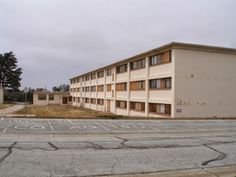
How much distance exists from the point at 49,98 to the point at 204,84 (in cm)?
7167

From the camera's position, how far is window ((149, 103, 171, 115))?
33.1 meters

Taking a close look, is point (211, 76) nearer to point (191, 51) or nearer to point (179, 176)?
point (191, 51)

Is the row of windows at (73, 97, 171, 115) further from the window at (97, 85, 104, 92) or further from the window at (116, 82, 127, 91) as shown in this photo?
the window at (97, 85, 104, 92)

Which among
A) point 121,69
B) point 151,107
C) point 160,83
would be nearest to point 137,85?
point 151,107

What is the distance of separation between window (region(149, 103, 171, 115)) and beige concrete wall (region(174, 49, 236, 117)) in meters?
1.42

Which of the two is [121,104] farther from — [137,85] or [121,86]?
[137,85]

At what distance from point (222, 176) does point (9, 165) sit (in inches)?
205

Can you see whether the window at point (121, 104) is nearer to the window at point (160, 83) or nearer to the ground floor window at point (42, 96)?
the window at point (160, 83)

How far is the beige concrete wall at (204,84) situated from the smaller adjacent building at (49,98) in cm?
7063

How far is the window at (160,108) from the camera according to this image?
3312cm

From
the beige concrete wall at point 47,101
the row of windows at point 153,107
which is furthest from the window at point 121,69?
the beige concrete wall at point 47,101

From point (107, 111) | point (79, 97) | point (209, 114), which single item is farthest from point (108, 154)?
point (79, 97)

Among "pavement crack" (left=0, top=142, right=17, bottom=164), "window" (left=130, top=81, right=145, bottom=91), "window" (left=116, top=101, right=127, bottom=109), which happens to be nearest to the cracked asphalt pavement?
"pavement crack" (left=0, top=142, right=17, bottom=164)

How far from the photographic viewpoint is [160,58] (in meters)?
35.6
